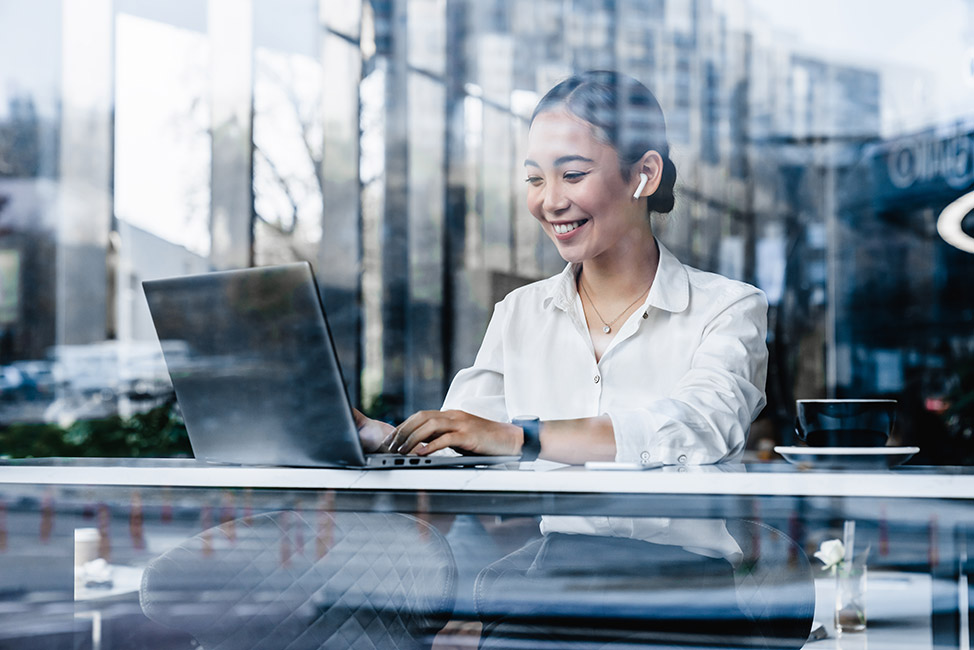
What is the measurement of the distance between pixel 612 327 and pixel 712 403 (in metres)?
0.28

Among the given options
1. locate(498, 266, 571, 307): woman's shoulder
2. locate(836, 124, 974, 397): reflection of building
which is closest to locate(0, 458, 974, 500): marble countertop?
locate(498, 266, 571, 307): woman's shoulder

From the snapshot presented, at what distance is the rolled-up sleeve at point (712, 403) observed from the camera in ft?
3.43

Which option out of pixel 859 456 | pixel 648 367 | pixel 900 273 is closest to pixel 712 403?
pixel 648 367

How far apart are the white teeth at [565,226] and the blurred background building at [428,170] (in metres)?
1.13

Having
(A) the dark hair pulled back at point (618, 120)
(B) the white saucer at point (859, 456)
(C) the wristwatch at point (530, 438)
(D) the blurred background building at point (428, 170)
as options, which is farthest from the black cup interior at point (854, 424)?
(D) the blurred background building at point (428, 170)

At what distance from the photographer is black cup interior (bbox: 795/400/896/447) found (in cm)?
89

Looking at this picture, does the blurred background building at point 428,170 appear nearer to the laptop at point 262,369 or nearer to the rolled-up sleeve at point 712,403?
the rolled-up sleeve at point 712,403

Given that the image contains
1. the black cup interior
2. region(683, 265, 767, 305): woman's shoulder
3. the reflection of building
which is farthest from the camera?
the reflection of building

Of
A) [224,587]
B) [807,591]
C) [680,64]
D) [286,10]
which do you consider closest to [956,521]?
[807,591]

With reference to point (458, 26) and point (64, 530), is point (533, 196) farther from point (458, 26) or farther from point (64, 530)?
point (458, 26)

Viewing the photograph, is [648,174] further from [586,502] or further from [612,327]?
[586,502]

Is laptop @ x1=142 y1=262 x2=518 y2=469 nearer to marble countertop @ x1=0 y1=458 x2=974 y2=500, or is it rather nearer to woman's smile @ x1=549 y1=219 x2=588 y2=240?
marble countertop @ x1=0 y1=458 x2=974 y2=500

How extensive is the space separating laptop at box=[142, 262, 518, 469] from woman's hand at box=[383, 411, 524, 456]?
2 centimetres

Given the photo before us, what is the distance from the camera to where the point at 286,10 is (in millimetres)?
3541
